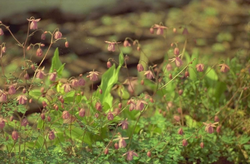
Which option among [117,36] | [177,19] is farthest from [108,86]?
[177,19]

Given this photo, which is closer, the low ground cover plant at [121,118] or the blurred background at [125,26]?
the low ground cover plant at [121,118]

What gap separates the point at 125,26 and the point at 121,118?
1.01m

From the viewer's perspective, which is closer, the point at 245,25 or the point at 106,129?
the point at 106,129

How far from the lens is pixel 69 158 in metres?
2.52

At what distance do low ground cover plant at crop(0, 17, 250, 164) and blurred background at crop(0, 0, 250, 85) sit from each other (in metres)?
0.20

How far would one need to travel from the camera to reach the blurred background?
11.5ft

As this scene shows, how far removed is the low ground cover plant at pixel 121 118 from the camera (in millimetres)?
2432

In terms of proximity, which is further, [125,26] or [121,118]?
[125,26]

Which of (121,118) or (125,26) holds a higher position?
(125,26)

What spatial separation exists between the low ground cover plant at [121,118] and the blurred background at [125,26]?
7.7 inches

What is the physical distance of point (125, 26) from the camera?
12.3 feet

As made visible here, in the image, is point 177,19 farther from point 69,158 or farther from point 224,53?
point 69,158

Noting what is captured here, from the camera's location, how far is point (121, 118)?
10.1 feet

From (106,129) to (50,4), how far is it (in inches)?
46.9
